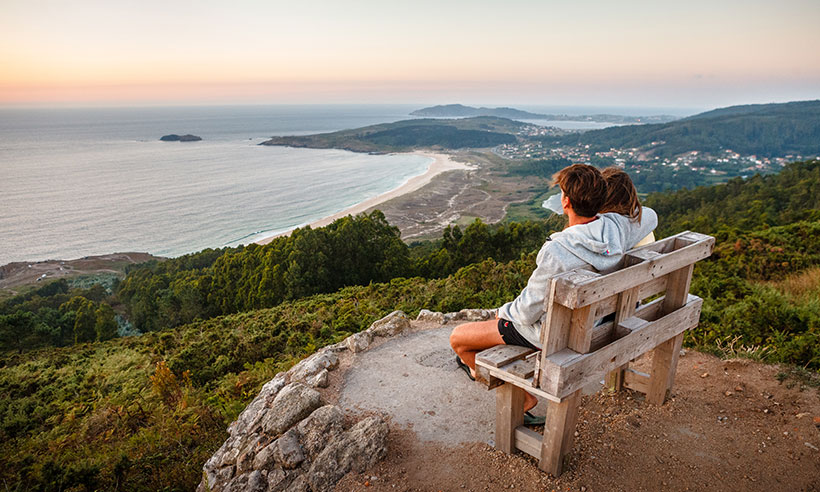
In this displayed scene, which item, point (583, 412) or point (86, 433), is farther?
point (86, 433)

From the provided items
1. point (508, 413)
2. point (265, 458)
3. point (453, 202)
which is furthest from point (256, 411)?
point (453, 202)

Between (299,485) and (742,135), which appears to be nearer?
(299,485)

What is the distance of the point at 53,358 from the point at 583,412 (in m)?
17.3

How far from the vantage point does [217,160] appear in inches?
3644

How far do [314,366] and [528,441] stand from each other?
3.17 m

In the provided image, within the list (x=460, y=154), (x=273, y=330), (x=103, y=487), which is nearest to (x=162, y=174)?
(x=460, y=154)

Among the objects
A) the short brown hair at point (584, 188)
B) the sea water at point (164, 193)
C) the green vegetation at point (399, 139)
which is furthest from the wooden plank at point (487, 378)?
the green vegetation at point (399, 139)

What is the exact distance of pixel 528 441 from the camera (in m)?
3.58

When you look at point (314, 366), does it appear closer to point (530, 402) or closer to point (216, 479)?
point (216, 479)

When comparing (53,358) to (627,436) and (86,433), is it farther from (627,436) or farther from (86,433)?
(627,436)

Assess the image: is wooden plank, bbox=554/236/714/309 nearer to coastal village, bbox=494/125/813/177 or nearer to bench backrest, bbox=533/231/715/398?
bench backrest, bbox=533/231/715/398

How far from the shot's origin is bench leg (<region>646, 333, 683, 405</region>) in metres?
4.08

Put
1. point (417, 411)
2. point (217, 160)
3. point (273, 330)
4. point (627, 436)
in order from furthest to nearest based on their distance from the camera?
1. point (217, 160)
2. point (273, 330)
3. point (417, 411)
4. point (627, 436)

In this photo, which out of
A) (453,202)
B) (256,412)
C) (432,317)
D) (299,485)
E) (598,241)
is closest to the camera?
(598,241)
